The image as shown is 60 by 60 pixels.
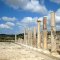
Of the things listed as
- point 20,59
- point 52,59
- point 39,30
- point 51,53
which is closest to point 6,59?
point 20,59

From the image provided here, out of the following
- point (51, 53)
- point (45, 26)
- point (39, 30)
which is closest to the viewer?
point (51, 53)

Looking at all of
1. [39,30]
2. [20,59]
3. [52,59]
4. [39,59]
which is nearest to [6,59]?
[20,59]

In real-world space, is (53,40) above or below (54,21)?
below

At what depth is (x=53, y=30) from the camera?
49.9 ft

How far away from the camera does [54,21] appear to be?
1502 cm

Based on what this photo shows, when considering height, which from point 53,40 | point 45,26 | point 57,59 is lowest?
point 57,59

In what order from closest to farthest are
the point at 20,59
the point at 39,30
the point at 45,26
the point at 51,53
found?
the point at 20,59 < the point at 51,53 < the point at 45,26 < the point at 39,30

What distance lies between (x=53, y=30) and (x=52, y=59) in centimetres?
333

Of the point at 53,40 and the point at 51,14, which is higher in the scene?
the point at 51,14

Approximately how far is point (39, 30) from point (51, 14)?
19.5 feet

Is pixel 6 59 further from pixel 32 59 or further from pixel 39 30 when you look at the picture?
pixel 39 30

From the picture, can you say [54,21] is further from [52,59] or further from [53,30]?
[52,59]

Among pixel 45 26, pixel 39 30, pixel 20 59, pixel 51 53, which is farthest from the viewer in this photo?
pixel 39 30

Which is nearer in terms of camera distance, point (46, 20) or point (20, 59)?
point (20, 59)
